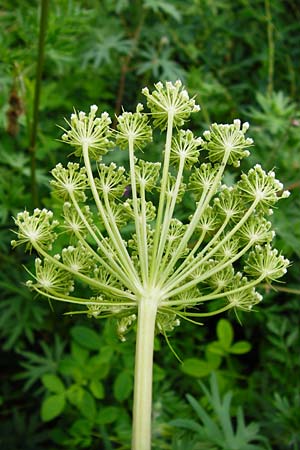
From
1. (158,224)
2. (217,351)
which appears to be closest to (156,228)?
(158,224)

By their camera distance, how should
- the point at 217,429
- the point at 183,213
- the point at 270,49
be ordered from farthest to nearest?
the point at 270,49
the point at 183,213
the point at 217,429

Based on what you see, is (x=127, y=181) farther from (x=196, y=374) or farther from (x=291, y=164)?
(x=291, y=164)

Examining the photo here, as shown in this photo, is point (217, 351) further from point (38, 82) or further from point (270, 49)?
point (270, 49)

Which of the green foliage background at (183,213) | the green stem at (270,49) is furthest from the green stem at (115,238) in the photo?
the green stem at (270,49)

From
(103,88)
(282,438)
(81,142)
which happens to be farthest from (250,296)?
(103,88)

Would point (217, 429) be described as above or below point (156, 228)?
below

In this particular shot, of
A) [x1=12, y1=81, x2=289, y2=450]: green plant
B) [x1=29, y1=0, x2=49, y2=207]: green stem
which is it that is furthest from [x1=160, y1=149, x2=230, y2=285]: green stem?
[x1=29, y1=0, x2=49, y2=207]: green stem

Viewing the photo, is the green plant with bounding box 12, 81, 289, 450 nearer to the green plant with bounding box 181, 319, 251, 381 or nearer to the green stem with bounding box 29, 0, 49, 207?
the green stem with bounding box 29, 0, 49, 207
